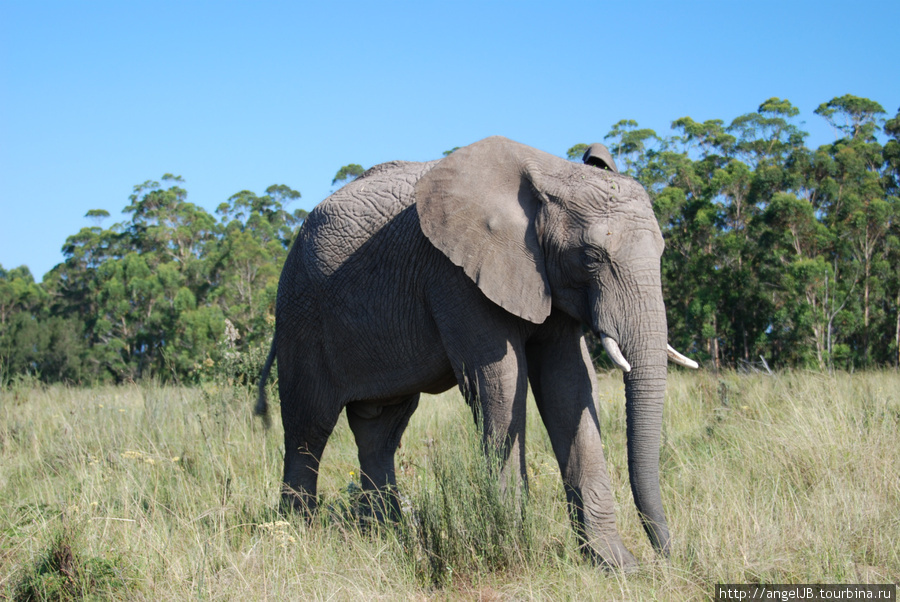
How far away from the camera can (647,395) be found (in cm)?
418

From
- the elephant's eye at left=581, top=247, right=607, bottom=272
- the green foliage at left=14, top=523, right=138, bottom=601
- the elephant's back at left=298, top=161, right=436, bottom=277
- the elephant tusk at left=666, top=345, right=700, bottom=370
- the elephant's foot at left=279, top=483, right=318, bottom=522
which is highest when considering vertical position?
the elephant's back at left=298, top=161, right=436, bottom=277

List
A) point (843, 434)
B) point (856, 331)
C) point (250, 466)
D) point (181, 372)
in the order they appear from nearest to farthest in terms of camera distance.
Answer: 1. point (843, 434)
2. point (250, 466)
3. point (856, 331)
4. point (181, 372)

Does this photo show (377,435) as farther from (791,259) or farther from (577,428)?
(791,259)

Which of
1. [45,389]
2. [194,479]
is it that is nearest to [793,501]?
[194,479]

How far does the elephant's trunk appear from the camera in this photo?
13.5 ft

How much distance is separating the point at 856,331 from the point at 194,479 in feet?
54.2

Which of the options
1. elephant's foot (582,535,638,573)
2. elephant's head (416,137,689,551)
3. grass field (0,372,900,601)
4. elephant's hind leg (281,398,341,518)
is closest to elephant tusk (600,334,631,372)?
elephant's head (416,137,689,551)

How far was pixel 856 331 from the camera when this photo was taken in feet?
60.7

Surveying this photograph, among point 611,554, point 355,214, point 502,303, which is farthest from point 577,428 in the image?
point 355,214

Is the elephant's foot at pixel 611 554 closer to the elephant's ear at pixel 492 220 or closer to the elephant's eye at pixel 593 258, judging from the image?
the elephant's ear at pixel 492 220

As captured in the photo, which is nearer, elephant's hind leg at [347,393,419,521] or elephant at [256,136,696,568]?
elephant at [256,136,696,568]

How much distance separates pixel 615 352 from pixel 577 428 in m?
0.70

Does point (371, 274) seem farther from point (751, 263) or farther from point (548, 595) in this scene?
point (751, 263)

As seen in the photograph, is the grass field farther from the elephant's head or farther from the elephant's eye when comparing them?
the elephant's eye
